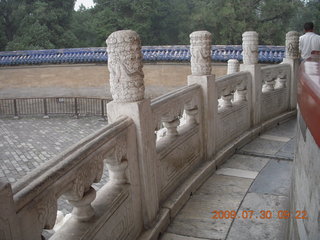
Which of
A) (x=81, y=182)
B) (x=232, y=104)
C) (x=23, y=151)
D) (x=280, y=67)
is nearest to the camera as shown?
(x=81, y=182)

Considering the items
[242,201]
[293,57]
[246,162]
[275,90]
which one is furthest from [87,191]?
[293,57]

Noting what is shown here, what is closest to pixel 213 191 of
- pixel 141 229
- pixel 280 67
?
pixel 141 229

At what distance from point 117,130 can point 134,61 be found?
1.79ft

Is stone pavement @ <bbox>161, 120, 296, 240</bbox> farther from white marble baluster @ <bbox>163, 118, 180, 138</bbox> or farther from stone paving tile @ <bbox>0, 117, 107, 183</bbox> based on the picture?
stone paving tile @ <bbox>0, 117, 107, 183</bbox>

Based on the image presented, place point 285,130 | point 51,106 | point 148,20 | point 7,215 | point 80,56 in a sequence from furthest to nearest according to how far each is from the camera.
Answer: point 148,20 → point 80,56 → point 51,106 → point 285,130 → point 7,215

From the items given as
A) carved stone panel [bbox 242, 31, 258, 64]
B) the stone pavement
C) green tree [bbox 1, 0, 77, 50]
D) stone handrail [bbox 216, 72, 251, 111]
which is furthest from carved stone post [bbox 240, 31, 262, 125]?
green tree [bbox 1, 0, 77, 50]

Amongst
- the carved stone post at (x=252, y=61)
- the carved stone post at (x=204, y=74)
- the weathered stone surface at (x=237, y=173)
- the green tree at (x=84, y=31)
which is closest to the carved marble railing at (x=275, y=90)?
the carved stone post at (x=252, y=61)

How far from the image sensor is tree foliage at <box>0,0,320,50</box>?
16.3 metres

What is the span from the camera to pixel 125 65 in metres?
2.65

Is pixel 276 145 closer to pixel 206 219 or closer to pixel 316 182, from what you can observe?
pixel 206 219

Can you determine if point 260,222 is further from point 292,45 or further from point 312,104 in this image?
point 292,45

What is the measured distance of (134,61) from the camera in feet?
8.78

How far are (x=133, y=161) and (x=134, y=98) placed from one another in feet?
1.57

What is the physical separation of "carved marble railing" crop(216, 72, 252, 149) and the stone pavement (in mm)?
334
